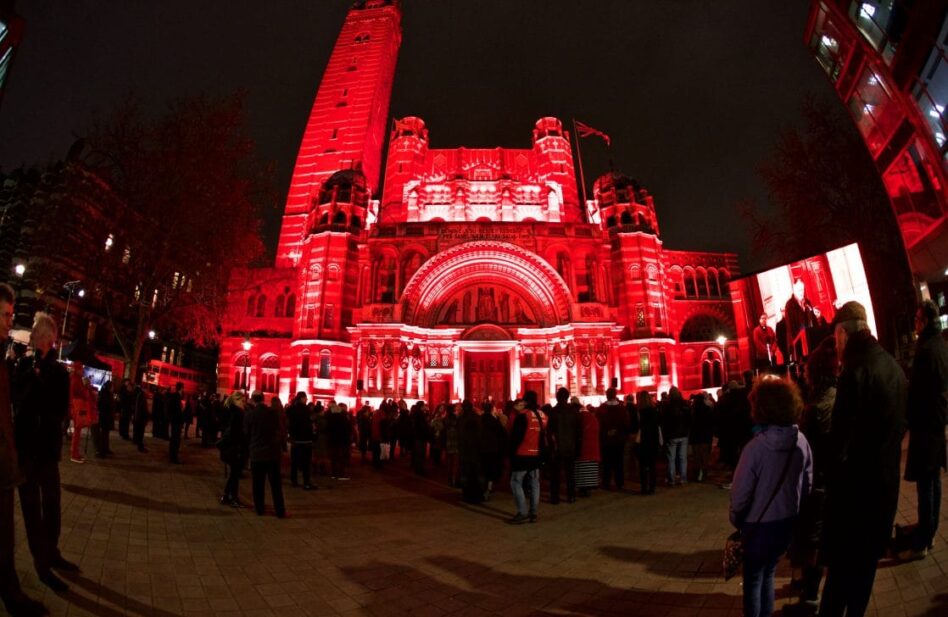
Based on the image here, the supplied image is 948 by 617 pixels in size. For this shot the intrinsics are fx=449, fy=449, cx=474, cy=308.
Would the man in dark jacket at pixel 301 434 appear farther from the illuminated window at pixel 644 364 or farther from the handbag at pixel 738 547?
the illuminated window at pixel 644 364

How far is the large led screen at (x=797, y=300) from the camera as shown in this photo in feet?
47.1

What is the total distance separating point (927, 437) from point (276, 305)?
127 feet

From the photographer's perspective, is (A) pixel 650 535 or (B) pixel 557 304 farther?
(B) pixel 557 304

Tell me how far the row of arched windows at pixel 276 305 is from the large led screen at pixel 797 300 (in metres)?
31.6

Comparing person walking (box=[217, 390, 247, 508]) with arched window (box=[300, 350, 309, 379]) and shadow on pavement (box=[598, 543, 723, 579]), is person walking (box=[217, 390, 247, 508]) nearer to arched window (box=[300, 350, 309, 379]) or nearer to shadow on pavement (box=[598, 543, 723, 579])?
shadow on pavement (box=[598, 543, 723, 579])

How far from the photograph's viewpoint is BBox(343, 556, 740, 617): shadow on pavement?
3982mm

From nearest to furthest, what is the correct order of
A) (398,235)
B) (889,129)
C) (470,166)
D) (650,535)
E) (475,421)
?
(650,535) → (475,421) → (889,129) → (398,235) → (470,166)

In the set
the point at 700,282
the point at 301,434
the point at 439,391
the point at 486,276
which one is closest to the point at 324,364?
the point at 439,391

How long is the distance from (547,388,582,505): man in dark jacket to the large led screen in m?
8.85

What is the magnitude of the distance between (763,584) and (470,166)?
41097 millimetres

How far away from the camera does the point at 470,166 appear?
1622 inches

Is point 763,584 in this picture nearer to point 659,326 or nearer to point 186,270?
point 186,270

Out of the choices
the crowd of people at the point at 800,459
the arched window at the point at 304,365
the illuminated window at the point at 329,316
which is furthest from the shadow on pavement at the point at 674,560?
the illuminated window at the point at 329,316

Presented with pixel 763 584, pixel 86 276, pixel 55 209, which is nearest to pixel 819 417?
pixel 763 584
